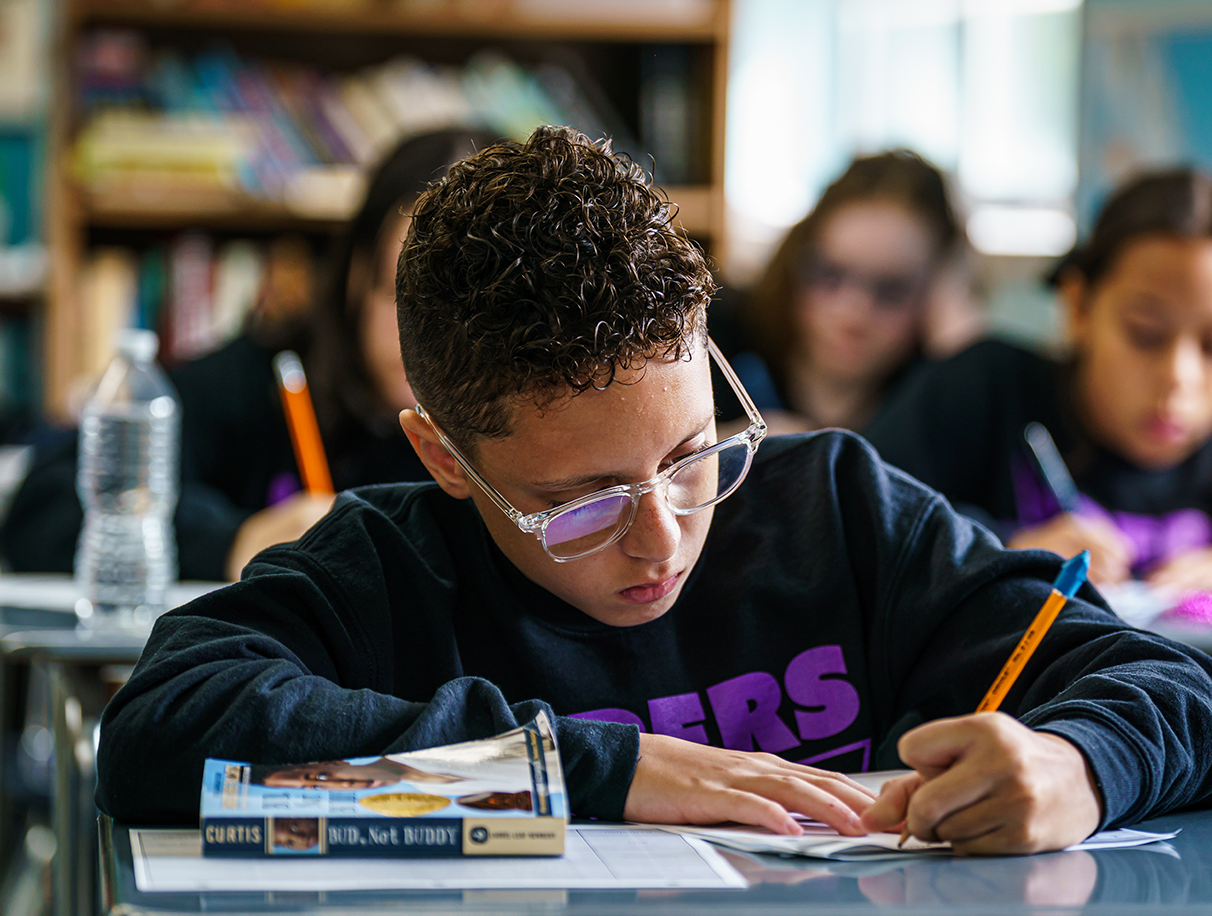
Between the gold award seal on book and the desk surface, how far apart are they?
0.07 meters

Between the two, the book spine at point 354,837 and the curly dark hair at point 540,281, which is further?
the curly dark hair at point 540,281

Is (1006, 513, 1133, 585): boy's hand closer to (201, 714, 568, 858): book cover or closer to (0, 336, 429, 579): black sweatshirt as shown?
(0, 336, 429, 579): black sweatshirt

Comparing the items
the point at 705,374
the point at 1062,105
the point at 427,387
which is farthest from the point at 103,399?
the point at 1062,105

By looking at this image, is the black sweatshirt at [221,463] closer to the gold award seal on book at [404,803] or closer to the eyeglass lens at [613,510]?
the eyeglass lens at [613,510]

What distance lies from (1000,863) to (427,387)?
0.49m

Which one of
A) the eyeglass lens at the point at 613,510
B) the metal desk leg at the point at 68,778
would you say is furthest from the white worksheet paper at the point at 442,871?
the metal desk leg at the point at 68,778

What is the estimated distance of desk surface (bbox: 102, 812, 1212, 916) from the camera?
0.61 m

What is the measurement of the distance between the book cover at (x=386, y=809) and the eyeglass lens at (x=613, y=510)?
17 cm

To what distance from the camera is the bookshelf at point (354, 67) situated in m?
3.31

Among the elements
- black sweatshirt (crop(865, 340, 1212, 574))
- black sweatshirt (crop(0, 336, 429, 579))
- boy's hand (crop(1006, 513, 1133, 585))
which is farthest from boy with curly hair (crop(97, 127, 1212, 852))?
black sweatshirt (crop(865, 340, 1212, 574))

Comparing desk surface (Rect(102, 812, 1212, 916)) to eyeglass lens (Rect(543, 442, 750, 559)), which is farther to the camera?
eyeglass lens (Rect(543, 442, 750, 559))

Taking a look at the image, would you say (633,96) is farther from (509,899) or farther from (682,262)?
(509,899)

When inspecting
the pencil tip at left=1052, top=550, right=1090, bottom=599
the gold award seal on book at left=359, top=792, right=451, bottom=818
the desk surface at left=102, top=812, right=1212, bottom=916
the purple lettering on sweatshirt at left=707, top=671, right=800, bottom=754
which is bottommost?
the purple lettering on sweatshirt at left=707, top=671, right=800, bottom=754

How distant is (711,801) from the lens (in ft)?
2.54
